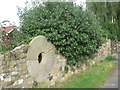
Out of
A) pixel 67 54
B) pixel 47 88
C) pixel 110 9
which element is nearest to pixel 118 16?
pixel 110 9

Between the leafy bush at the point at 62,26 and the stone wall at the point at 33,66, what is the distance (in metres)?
0.35

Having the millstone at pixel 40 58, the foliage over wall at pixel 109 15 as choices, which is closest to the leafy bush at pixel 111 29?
the foliage over wall at pixel 109 15

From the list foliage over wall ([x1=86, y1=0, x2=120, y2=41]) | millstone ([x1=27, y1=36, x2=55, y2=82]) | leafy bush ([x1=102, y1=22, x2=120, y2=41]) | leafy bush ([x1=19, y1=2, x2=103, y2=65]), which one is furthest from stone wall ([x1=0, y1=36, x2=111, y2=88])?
foliage over wall ([x1=86, y1=0, x2=120, y2=41])

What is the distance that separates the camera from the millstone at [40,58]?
4.04 m

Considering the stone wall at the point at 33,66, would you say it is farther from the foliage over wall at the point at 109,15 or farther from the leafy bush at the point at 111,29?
the foliage over wall at the point at 109,15

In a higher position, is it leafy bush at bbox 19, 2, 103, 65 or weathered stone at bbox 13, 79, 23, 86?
leafy bush at bbox 19, 2, 103, 65

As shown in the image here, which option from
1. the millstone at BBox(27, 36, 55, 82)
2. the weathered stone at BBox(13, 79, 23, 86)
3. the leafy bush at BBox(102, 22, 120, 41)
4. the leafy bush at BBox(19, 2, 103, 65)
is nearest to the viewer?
the weathered stone at BBox(13, 79, 23, 86)

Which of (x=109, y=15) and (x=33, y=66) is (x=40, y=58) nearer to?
(x=33, y=66)

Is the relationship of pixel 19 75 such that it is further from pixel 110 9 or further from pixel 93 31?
pixel 110 9

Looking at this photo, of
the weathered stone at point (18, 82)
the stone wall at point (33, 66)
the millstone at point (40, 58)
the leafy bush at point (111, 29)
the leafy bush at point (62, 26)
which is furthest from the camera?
the leafy bush at point (111, 29)

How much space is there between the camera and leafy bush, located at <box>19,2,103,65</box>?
17.0ft

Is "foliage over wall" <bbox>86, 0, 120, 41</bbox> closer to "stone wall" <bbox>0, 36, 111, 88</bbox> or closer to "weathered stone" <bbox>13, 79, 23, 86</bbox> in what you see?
"stone wall" <bbox>0, 36, 111, 88</bbox>

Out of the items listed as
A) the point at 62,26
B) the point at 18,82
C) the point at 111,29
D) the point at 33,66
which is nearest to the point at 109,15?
the point at 111,29

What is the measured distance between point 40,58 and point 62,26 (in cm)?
132
